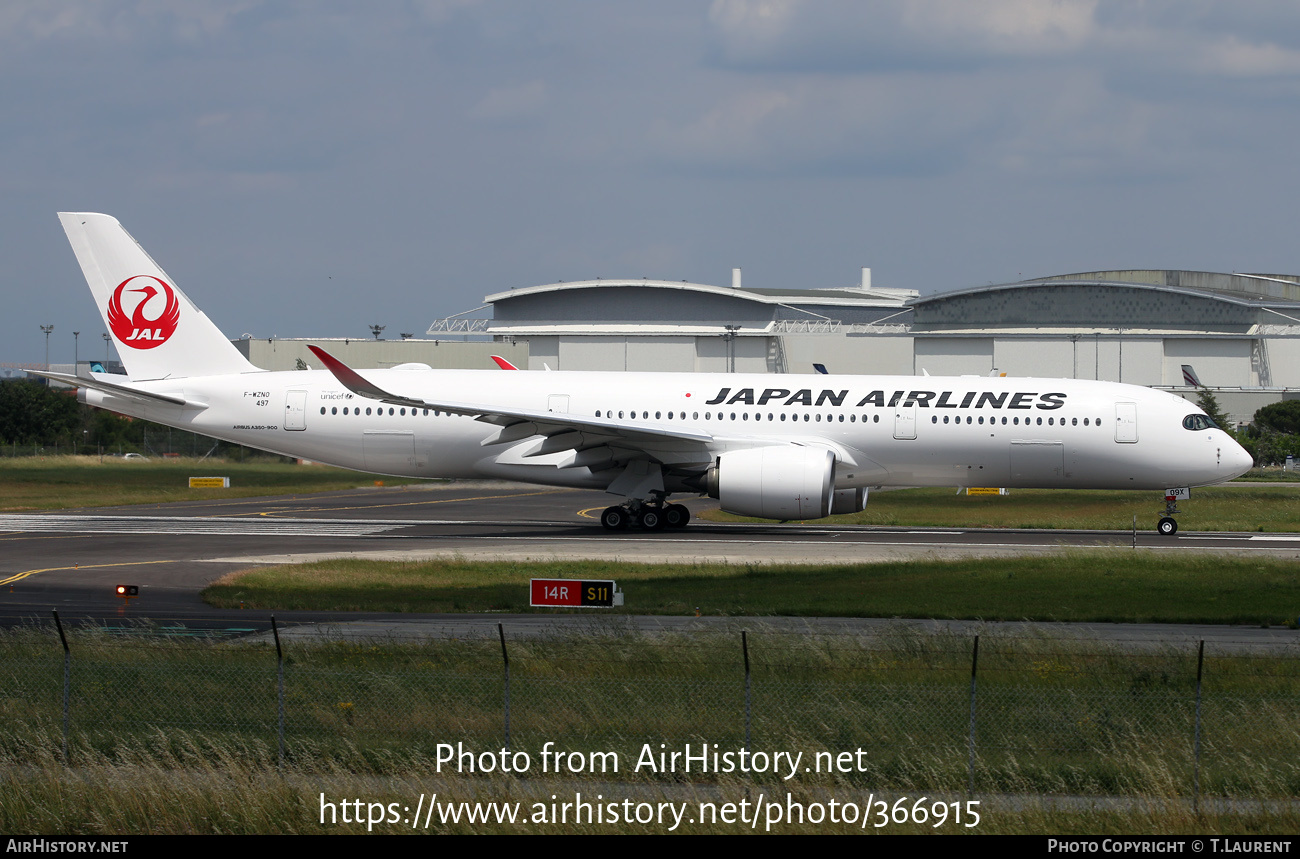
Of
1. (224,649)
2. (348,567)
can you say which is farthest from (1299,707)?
(348,567)

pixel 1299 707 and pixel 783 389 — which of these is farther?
pixel 783 389

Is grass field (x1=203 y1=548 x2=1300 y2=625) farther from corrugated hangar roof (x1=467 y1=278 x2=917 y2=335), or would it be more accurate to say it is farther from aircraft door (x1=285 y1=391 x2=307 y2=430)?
corrugated hangar roof (x1=467 y1=278 x2=917 y2=335)

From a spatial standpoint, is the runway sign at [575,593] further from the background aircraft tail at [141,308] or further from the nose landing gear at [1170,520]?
the nose landing gear at [1170,520]

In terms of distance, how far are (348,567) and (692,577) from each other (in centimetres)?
706

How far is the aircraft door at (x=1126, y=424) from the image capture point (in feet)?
108

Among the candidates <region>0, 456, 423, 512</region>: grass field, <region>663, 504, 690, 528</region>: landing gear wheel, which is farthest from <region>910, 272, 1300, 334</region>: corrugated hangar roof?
<region>663, 504, 690, 528</region>: landing gear wheel

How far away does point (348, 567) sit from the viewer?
25250mm

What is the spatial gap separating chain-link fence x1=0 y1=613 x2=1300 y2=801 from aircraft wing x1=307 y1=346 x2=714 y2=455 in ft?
49.6

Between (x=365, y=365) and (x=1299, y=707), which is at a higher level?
(x=365, y=365)

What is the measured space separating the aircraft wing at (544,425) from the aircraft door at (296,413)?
11.1ft

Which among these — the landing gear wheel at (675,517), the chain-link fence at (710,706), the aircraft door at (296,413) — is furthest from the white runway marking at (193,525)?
the chain-link fence at (710,706)

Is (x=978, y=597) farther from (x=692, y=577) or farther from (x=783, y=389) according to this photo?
(x=783, y=389)
